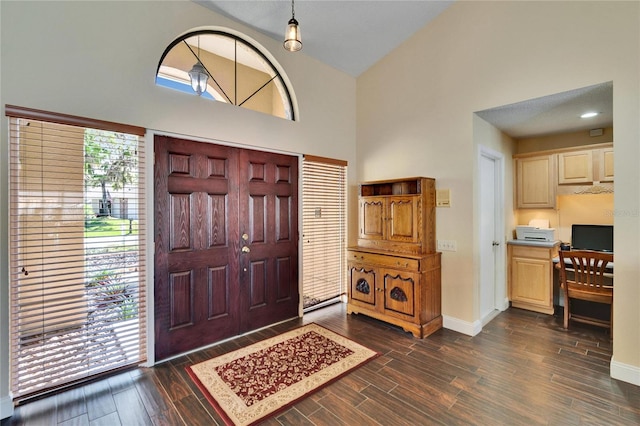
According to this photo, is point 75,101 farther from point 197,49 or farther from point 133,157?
point 197,49

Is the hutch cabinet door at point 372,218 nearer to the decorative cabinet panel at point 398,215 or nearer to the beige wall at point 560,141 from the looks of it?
the decorative cabinet panel at point 398,215

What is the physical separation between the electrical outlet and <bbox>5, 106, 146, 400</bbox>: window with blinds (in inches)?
127

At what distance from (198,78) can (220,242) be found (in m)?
1.73

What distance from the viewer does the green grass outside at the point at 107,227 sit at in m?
2.38

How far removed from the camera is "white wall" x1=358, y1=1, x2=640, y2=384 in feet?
7.85

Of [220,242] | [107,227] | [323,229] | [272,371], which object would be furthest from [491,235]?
[107,227]

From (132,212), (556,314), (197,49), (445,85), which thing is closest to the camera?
(132,212)

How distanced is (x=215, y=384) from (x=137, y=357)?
0.86 metres

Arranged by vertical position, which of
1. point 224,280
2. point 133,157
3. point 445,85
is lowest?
point 224,280

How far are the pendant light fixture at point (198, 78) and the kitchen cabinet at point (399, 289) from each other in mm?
2604

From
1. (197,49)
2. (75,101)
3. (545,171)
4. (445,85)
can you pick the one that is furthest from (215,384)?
(545,171)

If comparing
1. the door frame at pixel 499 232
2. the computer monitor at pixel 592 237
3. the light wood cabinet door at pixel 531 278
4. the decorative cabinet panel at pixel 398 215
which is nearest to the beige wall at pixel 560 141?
the door frame at pixel 499 232

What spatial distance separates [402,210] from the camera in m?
3.55

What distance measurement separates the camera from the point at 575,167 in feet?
12.8
